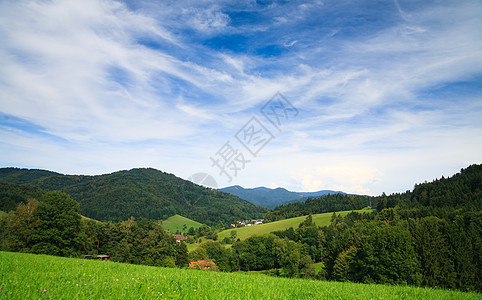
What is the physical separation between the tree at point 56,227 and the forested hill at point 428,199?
8428 centimetres

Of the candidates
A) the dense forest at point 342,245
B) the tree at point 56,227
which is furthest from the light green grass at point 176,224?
the tree at point 56,227

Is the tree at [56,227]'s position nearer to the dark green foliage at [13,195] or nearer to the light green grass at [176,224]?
the dark green foliage at [13,195]

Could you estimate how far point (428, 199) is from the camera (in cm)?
10556

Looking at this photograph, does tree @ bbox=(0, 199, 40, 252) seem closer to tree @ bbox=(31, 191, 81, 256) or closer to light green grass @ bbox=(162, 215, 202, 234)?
tree @ bbox=(31, 191, 81, 256)

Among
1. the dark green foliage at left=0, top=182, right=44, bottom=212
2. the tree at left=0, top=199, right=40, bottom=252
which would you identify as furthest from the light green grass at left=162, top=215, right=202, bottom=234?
the tree at left=0, top=199, right=40, bottom=252

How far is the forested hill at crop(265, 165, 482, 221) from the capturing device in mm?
86106

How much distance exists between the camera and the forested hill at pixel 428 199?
283 ft

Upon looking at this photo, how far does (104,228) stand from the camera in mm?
52844

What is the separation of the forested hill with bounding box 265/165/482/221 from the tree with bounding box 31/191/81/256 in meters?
84.3

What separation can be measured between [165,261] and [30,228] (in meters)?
22.7

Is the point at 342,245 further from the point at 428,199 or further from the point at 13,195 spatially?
the point at 13,195

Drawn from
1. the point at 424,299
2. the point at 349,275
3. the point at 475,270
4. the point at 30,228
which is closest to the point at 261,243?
the point at 349,275

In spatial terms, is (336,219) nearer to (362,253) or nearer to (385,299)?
(362,253)

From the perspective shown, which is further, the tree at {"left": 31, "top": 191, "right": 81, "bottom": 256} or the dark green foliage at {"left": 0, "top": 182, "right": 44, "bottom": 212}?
the dark green foliage at {"left": 0, "top": 182, "right": 44, "bottom": 212}
